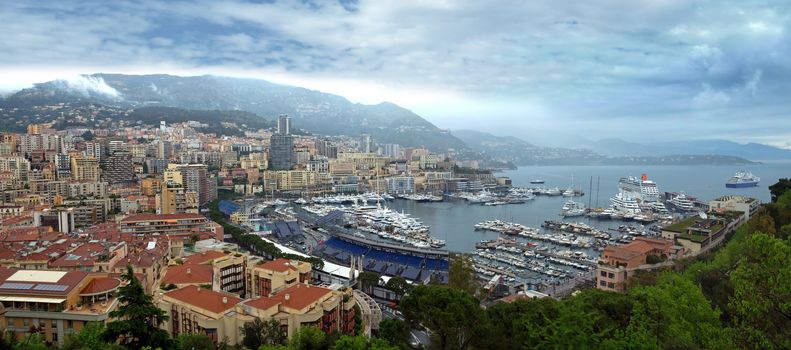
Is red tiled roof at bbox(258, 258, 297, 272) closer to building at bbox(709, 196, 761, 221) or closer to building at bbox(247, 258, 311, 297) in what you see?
building at bbox(247, 258, 311, 297)

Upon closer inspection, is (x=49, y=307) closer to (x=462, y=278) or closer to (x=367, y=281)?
(x=367, y=281)

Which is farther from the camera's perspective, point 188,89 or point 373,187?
point 188,89

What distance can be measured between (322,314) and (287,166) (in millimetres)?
32723

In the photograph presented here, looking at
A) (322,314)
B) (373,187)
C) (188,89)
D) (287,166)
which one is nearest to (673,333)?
(322,314)

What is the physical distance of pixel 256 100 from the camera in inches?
3548

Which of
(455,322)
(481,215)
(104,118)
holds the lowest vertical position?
(481,215)

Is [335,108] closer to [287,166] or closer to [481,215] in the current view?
[287,166]

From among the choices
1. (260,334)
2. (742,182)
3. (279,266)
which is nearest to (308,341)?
(260,334)

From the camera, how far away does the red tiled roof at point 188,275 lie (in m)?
7.48

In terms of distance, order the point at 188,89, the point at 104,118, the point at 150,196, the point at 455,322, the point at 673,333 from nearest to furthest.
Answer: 1. the point at 673,333
2. the point at 455,322
3. the point at 150,196
4. the point at 104,118
5. the point at 188,89

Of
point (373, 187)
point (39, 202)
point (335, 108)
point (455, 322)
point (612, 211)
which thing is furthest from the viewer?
point (335, 108)

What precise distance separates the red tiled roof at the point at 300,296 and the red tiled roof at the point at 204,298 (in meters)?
0.56

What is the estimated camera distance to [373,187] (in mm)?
36969

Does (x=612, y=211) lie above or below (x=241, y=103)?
below
